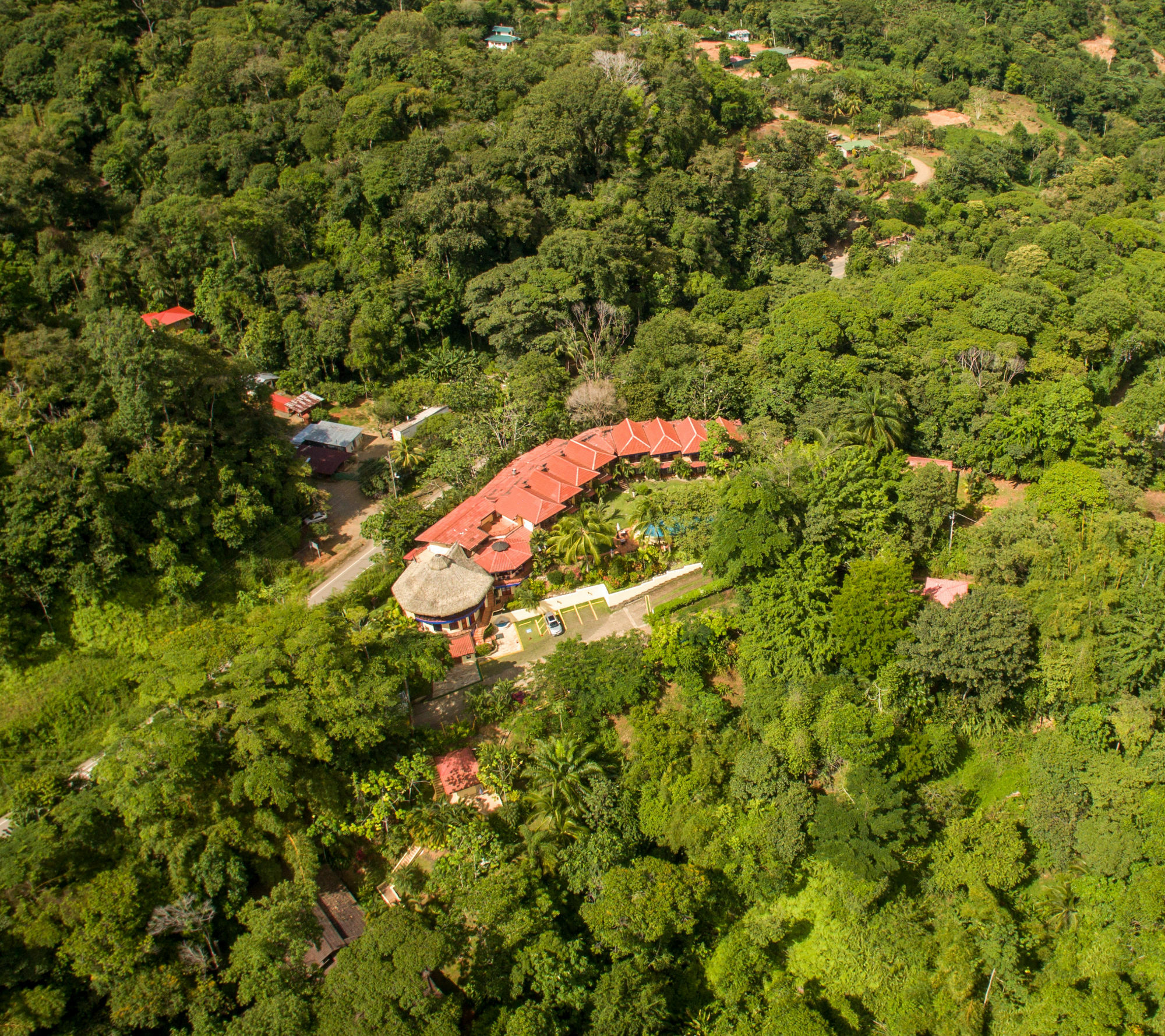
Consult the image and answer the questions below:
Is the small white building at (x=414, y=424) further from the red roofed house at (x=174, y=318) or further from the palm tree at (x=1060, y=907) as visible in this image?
the palm tree at (x=1060, y=907)

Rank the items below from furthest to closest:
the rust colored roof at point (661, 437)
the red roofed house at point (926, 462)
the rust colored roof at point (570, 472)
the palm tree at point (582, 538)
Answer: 1. the rust colored roof at point (661, 437)
2. the rust colored roof at point (570, 472)
3. the red roofed house at point (926, 462)
4. the palm tree at point (582, 538)

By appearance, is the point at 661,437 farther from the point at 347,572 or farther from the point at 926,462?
the point at 347,572

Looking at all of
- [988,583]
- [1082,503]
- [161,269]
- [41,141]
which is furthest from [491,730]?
[41,141]

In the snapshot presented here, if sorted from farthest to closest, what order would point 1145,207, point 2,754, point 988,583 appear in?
point 1145,207
point 988,583
point 2,754

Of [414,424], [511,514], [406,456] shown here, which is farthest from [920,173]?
[511,514]

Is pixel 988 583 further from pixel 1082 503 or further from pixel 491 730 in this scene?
pixel 491 730

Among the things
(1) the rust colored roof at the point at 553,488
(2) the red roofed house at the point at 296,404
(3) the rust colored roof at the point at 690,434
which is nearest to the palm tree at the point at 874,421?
(3) the rust colored roof at the point at 690,434
